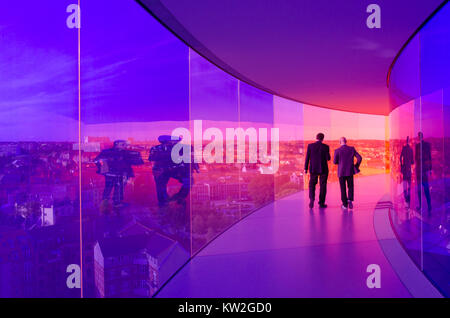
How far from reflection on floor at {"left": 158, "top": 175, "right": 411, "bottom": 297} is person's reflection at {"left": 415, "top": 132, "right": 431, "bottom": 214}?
0.79 m

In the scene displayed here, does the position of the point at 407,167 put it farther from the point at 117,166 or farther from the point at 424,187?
the point at 117,166

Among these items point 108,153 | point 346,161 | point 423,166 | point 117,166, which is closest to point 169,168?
point 117,166

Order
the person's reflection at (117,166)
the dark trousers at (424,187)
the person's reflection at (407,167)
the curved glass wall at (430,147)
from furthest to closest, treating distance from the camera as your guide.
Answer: the person's reflection at (407,167) < the person's reflection at (117,166) < the dark trousers at (424,187) < the curved glass wall at (430,147)

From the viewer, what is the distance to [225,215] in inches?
194

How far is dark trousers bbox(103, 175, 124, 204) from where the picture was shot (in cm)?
345

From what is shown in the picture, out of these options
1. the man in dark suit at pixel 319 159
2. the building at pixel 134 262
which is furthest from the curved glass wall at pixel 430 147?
the building at pixel 134 262

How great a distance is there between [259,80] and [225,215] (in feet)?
9.31

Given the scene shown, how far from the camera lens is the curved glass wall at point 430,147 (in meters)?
2.56

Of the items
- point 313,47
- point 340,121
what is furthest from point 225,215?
point 340,121

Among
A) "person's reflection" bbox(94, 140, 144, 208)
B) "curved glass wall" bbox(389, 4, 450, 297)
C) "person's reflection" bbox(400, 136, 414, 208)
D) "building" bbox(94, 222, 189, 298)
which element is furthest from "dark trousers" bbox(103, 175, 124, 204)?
"person's reflection" bbox(400, 136, 414, 208)

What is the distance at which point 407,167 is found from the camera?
4.15 metres

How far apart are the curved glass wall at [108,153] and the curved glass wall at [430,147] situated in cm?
15

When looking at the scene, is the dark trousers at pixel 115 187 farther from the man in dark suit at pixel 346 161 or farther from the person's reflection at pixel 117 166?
the man in dark suit at pixel 346 161

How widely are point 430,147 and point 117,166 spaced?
11.9 ft
